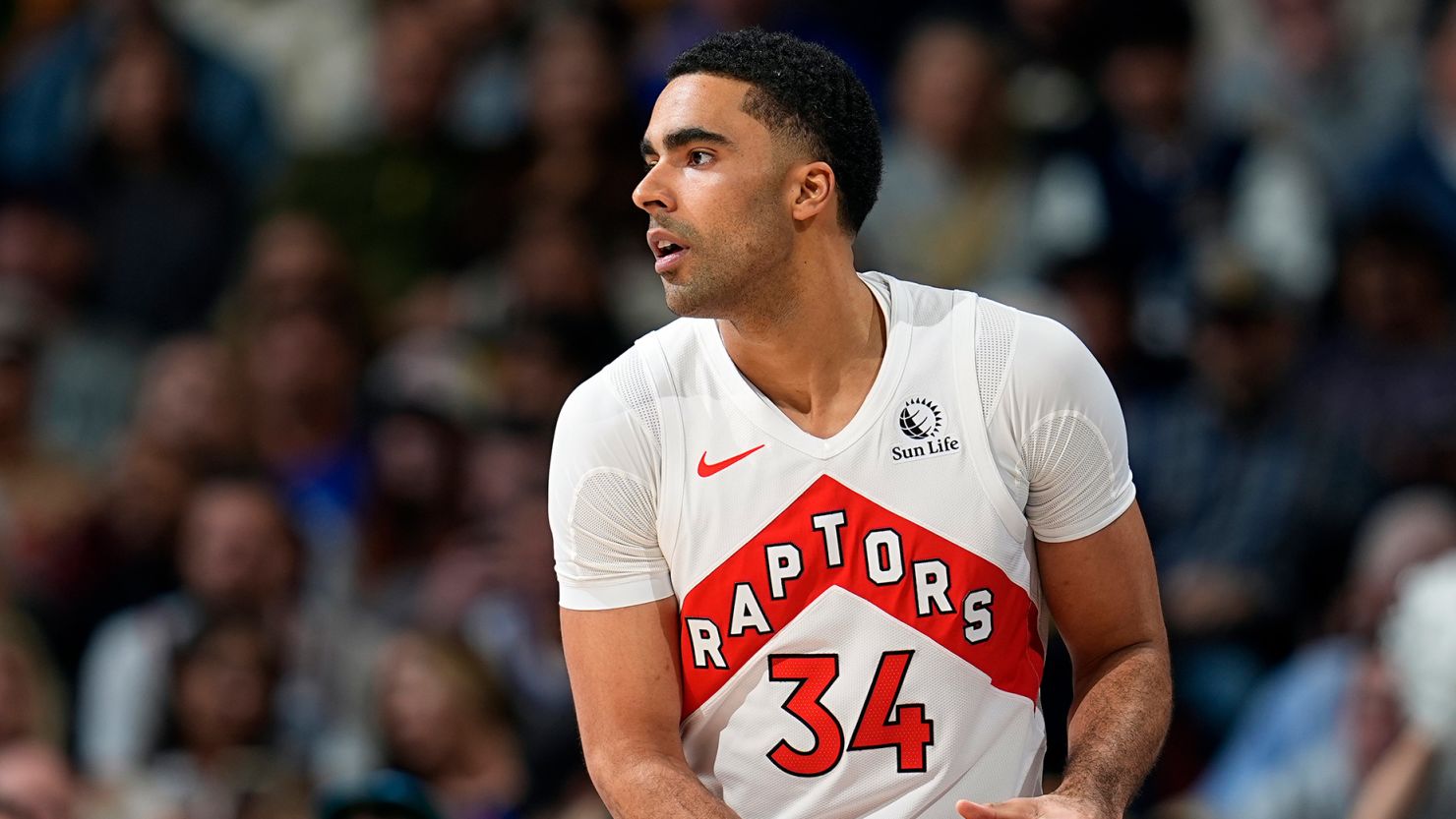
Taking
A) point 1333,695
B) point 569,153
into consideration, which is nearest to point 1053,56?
point 569,153

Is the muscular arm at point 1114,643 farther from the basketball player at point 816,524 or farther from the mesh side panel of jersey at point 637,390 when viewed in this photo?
the mesh side panel of jersey at point 637,390

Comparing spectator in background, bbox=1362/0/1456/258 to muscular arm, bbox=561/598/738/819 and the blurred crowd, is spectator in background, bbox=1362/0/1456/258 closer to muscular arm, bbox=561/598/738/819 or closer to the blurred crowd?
the blurred crowd

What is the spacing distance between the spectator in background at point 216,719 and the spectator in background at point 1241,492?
3174 millimetres

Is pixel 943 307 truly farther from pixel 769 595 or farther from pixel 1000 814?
pixel 1000 814

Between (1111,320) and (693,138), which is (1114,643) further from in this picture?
(1111,320)

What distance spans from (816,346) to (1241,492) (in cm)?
400

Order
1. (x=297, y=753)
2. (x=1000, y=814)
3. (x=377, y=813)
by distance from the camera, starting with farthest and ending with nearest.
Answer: (x=297, y=753) < (x=377, y=813) < (x=1000, y=814)

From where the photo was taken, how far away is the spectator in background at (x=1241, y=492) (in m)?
7.20

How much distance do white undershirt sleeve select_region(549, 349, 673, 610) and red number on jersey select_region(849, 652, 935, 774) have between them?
433mm

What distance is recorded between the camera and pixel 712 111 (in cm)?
375

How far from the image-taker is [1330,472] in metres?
7.45

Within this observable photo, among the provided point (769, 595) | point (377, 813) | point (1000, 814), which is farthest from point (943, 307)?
point (377, 813)

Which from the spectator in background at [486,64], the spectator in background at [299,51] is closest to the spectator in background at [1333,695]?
the spectator in background at [486,64]

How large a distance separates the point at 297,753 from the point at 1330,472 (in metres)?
3.83
